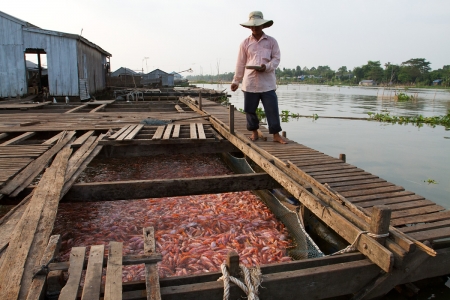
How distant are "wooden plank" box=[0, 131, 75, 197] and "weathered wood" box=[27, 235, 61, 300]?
1.64 metres

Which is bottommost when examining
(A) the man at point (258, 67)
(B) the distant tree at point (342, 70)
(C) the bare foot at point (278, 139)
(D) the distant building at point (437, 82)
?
(C) the bare foot at point (278, 139)

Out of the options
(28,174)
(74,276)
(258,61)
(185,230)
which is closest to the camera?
→ (74,276)

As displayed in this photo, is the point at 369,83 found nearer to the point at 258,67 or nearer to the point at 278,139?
the point at 278,139

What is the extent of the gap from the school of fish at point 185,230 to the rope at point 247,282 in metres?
1.94

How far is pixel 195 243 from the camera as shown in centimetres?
483

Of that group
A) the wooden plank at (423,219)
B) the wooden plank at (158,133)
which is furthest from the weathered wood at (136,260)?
the wooden plank at (158,133)

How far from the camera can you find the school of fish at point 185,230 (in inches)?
175

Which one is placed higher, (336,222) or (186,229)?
(336,222)

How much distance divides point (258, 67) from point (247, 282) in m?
3.99

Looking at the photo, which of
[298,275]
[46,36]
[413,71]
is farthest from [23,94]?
[413,71]

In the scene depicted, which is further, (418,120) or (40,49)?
(418,120)

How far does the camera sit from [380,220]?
2.61m

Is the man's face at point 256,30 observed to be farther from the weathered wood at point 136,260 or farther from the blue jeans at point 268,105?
the weathered wood at point 136,260

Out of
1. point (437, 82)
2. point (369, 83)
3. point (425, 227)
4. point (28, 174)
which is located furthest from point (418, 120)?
point (369, 83)
